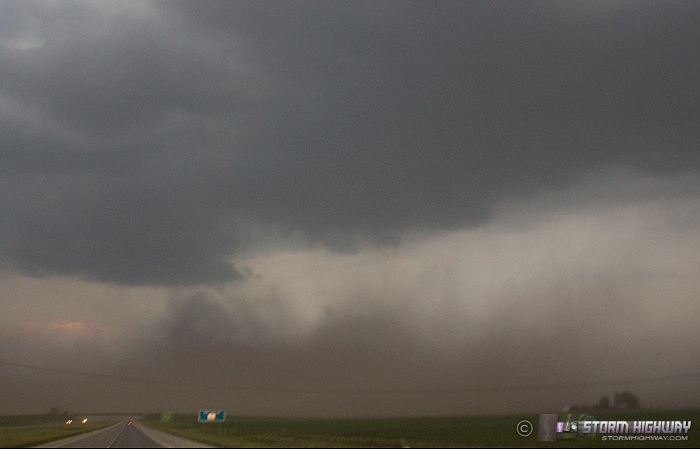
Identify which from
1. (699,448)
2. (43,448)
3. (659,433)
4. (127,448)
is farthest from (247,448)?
(659,433)

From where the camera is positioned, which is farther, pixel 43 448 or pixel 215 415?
pixel 215 415

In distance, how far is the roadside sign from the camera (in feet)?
285

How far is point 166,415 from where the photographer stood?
195 m

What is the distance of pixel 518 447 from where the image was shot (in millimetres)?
63625

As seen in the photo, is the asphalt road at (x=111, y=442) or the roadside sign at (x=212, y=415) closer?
the asphalt road at (x=111, y=442)

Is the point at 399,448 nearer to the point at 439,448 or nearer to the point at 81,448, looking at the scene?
the point at 439,448

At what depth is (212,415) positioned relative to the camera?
90438 millimetres

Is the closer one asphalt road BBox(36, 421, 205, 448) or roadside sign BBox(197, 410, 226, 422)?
asphalt road BBox(36, 421, 205, 448)

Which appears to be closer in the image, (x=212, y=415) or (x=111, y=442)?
(x=111, y=442)

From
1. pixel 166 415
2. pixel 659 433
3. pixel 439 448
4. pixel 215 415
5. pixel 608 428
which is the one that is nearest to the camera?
pixel 439 448

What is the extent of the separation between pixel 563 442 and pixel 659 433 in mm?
15345

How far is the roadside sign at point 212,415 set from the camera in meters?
86.9

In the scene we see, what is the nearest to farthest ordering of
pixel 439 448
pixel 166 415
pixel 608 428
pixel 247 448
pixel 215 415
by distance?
pixel 247 448 < pixel 439 448 < pixel 608 428 < pixel 215 415 < pixel 166 415

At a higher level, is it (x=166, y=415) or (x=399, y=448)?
(x=399, y=448)
